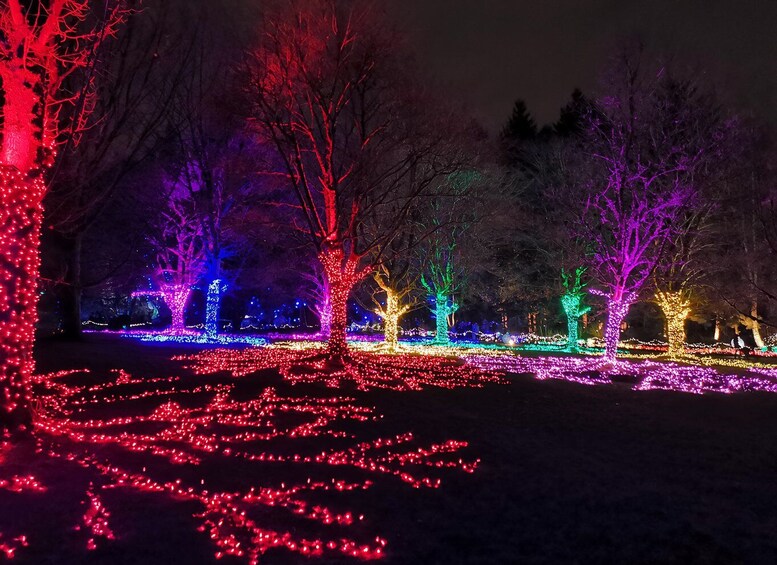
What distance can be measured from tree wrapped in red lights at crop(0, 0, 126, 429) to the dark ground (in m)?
1.44

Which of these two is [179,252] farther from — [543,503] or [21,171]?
[543,503]

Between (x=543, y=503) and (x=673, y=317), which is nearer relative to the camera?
(x=543, y=503)

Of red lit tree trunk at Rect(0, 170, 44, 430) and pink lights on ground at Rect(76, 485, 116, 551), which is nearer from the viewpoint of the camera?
pink lights on ground at Rect(76, 485, 116, 551)

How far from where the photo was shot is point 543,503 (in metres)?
5.04

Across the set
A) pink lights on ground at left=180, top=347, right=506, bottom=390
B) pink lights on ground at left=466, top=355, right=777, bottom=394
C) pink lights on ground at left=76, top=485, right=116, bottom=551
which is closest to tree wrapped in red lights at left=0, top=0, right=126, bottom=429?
pink lights on ground at left=76, top=485, right=116, bottom=551

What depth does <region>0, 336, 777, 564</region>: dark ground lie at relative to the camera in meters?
4.02

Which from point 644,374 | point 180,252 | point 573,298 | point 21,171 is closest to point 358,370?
point 644,374

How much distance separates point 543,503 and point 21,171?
23.0 ft

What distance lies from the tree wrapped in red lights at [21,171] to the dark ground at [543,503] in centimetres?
144

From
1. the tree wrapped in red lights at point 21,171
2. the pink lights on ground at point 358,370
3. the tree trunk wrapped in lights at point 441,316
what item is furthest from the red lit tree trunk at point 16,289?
the tree trunk wrapped in lights at point 441,316

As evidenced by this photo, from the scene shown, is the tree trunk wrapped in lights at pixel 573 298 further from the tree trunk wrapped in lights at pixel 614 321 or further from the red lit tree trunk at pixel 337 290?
the red lit tree trunk at pixel 337 290

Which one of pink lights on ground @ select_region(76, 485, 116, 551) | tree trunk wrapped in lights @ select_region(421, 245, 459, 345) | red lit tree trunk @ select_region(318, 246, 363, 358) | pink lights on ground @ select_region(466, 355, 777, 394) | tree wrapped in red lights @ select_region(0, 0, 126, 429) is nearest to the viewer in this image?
pink lights on ground @ select_region(76, 485, 116, 551)

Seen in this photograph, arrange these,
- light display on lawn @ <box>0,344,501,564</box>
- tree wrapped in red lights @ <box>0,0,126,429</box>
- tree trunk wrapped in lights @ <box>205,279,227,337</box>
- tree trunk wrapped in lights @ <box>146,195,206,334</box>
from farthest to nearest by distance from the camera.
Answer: tree trunk wrapped in lights @ <box>205,279,227,337</box>
tree trunk wrapped in lights @ <box>146,195,206,334</box>
tree wrapped in red lights @ <box>0,0,126,429</box>
light display on lawn @ <box>0,344,501,564</box>

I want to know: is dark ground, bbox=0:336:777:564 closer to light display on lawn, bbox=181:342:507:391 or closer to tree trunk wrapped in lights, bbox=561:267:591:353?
light display on lawn, bbox=181:342:507:391
